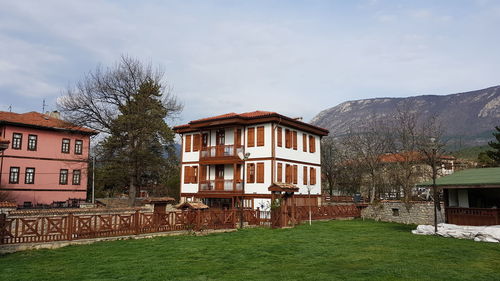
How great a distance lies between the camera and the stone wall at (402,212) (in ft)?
76.1

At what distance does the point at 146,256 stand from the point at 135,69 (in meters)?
23.5

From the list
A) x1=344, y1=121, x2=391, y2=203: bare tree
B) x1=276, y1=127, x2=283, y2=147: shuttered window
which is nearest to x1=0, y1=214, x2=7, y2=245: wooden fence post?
x1=276, y1=127, x2=283, y2=147: shuttered window

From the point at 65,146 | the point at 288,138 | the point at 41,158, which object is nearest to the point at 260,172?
the point at 288,138

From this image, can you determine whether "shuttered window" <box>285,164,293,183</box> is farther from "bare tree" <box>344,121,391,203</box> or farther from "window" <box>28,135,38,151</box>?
"window" <box>28,135,38,151</box>

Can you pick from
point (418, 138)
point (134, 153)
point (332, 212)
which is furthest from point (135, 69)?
point (418, 138)

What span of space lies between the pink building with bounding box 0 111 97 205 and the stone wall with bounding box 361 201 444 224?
79.9 ft

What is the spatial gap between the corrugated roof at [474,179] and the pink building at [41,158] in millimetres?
27712

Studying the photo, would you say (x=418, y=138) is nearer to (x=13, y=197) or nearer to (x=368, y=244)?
(x=368, y=244)

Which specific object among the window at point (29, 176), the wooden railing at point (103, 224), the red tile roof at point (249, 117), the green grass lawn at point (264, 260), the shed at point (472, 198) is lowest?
the green grass lawn at point (264, 260)

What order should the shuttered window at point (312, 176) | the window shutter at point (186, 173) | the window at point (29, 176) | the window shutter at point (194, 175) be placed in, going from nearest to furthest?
the shuttered window at point (312, 176), the window shutter at point (194, 175), the window shutter at point (186, 173), the window at point (29, 176)

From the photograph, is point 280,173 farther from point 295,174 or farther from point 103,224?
point 103,224

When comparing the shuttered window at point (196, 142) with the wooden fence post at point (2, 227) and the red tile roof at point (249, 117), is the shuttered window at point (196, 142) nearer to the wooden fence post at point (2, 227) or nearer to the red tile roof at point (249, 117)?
the red tile roof at point (249, 117)

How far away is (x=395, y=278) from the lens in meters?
8.32

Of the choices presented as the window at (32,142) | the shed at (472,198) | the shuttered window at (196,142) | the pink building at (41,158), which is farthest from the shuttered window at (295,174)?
the window at (32,142)
